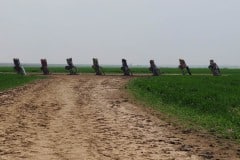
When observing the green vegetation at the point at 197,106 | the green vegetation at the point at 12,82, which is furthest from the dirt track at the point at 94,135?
the green vegetation at the point at 12,82

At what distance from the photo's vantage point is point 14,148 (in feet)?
38.1

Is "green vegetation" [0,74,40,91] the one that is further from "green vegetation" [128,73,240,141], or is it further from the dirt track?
the dirt track

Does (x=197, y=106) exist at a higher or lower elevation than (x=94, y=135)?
lower

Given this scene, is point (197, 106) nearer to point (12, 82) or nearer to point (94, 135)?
point (94, 135)

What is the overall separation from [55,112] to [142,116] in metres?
3.89

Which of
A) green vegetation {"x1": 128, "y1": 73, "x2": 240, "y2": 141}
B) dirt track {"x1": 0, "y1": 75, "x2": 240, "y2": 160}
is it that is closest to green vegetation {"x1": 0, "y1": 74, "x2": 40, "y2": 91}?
green vegetation {"x1": 128, "y1": 73, "x2": 240, "y2": 141}

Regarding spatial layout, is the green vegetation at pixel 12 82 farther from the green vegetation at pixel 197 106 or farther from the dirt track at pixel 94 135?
the dirt track at pixel 94 135

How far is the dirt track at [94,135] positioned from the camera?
11.1m

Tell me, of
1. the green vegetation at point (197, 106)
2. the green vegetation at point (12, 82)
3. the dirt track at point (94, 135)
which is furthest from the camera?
the green vegetation at point (12, 82)

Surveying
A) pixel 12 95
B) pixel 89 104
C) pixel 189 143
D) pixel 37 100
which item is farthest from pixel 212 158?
pixel 12 95

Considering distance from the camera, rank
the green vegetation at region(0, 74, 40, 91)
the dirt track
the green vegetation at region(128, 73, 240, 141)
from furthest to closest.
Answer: the green vegetation at region(0, 74, 40, 91) < the green vegetation at region(128, 73, 240, 141) < the dirt track

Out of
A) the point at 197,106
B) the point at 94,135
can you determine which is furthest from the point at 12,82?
the point at 94,135

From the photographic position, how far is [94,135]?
13.6m

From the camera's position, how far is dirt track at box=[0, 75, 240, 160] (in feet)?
36.6
